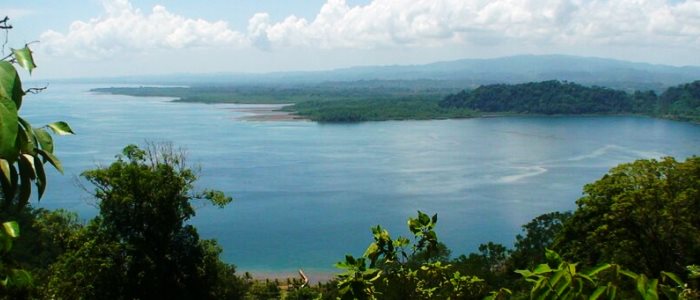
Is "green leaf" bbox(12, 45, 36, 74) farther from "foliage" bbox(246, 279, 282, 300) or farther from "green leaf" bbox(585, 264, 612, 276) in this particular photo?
"foliage" bbox(246, 279, 282, 300)

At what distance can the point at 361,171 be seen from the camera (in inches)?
1009

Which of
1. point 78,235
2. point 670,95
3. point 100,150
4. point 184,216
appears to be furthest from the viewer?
point 670,95

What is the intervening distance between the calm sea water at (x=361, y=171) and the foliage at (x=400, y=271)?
7113mm

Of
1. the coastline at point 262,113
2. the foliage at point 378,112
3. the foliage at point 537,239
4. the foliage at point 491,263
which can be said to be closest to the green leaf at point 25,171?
the foliage at point 491,263

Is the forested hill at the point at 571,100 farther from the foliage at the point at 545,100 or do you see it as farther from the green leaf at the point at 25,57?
the green leaf at the point at 25,57

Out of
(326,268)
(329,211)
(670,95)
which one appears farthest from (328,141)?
(670,95)

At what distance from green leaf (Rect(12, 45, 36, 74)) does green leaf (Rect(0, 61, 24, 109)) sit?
0.21ft

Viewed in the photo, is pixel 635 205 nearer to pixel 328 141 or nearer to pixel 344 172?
pixel 344 172

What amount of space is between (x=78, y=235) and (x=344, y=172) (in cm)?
1904

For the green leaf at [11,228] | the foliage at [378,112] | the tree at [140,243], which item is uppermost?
the green leaf at [11,228]

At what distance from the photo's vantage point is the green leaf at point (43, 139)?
2.42 feet

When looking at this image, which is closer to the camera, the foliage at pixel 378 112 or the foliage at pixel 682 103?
the foliage at pixel 682 103

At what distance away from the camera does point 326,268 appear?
608 inches

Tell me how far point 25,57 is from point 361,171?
2499 cm
